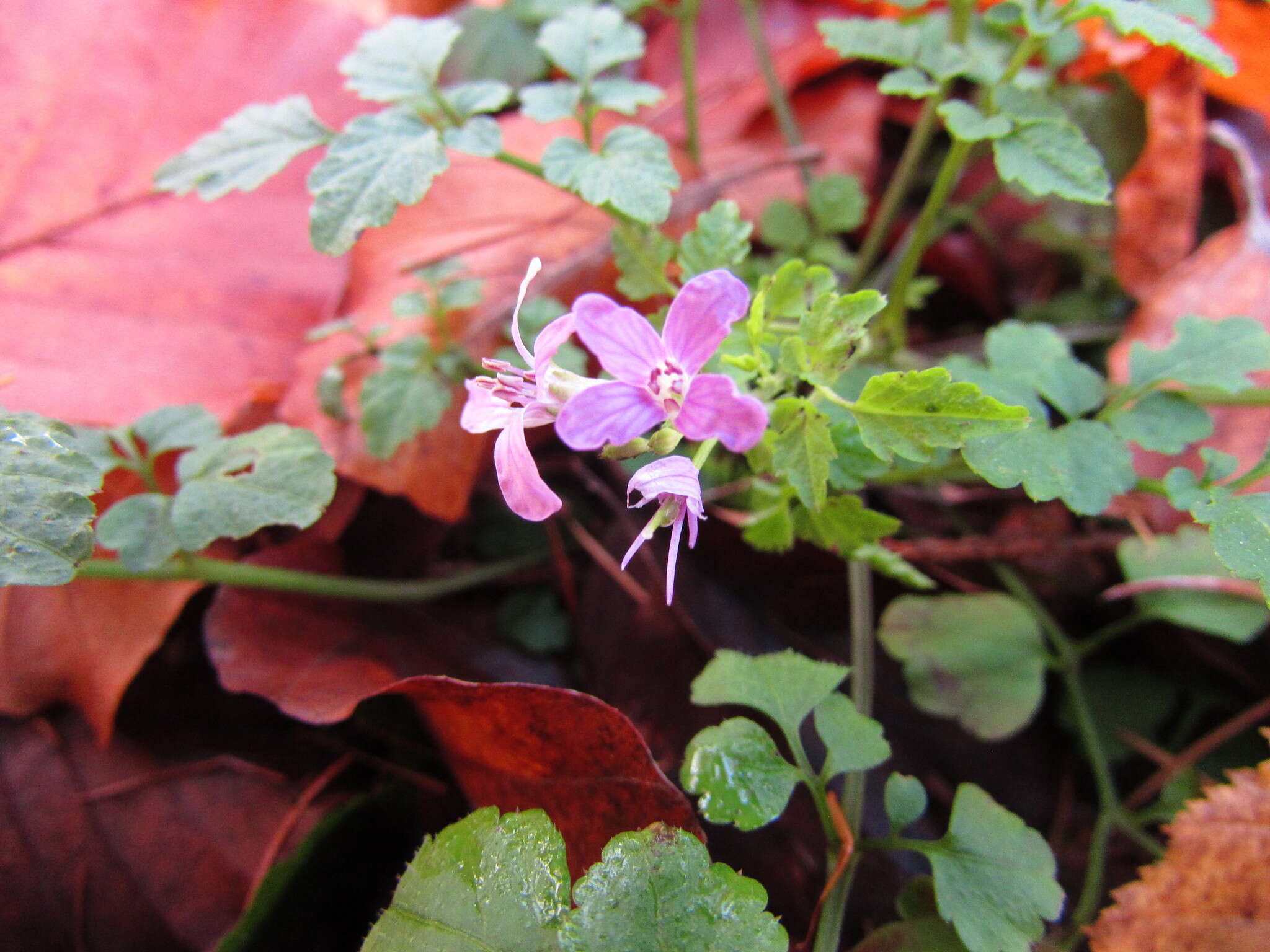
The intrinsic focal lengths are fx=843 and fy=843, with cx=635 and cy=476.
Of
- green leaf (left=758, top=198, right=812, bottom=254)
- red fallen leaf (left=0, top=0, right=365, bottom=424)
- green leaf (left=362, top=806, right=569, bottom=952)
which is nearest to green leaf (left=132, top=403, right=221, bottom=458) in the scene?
red fallen leaf (left=0, top=0, right=365, bottom=424)

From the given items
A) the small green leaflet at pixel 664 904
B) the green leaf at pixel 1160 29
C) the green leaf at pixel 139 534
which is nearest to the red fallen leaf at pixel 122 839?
the green leaf at pixel 139 534

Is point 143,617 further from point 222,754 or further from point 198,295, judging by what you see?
point 198,295

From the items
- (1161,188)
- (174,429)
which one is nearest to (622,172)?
(174,429)

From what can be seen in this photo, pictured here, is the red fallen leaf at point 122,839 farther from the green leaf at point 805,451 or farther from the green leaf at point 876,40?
the green leaf at point 876,40

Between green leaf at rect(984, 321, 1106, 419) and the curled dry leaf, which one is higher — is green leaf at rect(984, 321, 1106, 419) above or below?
above

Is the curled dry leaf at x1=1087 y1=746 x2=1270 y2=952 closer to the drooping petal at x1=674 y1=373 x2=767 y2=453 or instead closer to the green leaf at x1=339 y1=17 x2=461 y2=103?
the drooping petal at x1=674 y1=373 x2=767 y2=453

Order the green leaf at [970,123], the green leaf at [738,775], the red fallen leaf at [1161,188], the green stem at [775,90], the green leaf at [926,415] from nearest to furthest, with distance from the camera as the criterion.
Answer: the green leaf at [926,415]
the green leaf at [738,775]
the green leaf at [970,123]
the red fallen leaf at [1161,188]
the green stem at [775,90]


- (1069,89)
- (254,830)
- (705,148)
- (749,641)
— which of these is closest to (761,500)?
(749,641)
